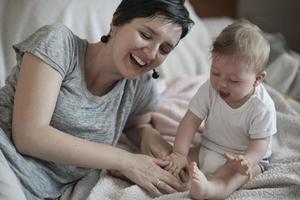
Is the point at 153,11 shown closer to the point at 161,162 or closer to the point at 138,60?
the point at 138,60

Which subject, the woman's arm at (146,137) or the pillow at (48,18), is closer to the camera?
the woman's arm at (146,137)

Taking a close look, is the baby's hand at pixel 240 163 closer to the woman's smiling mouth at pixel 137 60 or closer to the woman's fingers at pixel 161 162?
the woman's fingers at pixel 161 162

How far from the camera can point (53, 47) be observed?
1115 millimetres

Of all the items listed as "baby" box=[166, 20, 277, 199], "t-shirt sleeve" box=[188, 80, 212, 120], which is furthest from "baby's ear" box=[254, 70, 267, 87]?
"t-shirt sleeve" box=[188, 80, 212, 120]

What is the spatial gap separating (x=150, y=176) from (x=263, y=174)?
0.30 meters

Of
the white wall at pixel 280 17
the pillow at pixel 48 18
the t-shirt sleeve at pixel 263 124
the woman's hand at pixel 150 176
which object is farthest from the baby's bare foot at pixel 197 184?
the white wall at pixel 280 17

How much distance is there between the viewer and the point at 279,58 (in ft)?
5.91

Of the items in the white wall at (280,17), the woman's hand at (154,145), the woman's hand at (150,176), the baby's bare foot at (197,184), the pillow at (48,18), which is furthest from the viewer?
the white wall at (280,17)

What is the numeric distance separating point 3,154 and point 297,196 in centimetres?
73

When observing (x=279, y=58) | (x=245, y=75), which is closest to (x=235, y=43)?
(x=245, y=75)

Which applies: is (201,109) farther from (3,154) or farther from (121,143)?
(3,154)

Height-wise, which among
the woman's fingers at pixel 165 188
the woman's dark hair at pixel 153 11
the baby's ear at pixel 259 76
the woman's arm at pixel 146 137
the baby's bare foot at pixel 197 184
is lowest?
the woman's fingers at pixel 165 188

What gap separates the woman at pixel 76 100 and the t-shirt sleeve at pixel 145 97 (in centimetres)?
9

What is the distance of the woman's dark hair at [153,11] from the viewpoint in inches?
44.2
